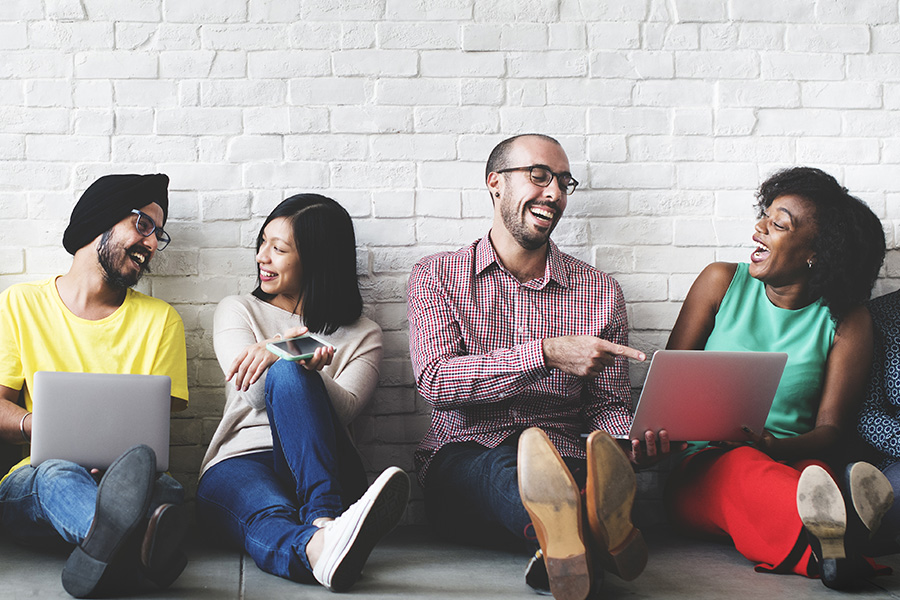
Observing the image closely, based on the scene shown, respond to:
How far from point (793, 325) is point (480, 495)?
1.18 metres

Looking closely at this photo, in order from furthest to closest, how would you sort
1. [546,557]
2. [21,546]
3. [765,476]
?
[21,546], [765,476], [546,557]

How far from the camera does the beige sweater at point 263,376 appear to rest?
91.4 inches

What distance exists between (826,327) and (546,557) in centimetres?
138

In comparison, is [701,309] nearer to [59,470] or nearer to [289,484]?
[289,484]

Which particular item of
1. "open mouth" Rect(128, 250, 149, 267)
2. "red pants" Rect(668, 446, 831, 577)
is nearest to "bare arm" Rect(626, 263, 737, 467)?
"red pants" Rect(668, 446, 831, 577)

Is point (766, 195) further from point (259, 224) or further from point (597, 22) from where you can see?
point (259, 224)

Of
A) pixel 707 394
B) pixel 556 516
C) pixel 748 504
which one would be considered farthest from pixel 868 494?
pixel 556 516

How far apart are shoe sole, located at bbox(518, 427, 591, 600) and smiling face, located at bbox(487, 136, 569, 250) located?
0.96m

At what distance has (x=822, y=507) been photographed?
1766 millimetres

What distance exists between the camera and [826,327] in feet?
8.36

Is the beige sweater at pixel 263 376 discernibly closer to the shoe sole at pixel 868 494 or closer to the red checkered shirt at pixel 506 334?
the red checkered shirt at pixel 506 334

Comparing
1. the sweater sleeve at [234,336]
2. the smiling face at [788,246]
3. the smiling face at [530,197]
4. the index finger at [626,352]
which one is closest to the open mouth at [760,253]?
the smiling face at [788,246]

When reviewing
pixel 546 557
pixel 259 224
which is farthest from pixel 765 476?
pixel 259 224

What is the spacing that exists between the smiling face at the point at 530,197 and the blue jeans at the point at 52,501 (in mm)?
1252
